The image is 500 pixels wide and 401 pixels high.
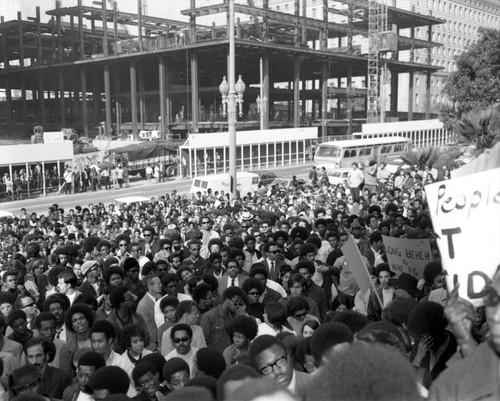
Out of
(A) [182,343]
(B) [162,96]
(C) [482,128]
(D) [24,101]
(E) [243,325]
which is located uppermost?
(D) [24,101]

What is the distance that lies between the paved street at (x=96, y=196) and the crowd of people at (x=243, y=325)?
15.3 meters

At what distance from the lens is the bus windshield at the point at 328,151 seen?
34.8 metres

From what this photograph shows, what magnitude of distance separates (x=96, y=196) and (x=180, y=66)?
99.8ft

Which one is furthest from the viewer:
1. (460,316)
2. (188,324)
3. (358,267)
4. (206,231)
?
(206,231)

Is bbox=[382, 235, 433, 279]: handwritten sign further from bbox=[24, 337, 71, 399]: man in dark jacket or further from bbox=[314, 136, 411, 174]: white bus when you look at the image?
bbox=[314, 136, 411, 174]: white bus

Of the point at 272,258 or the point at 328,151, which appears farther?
the point at 328,151

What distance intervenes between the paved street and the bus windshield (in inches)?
66.1

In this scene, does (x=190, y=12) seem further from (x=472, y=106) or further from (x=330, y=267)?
(x=330, y=267)

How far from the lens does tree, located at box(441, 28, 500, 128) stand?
22.2 meters

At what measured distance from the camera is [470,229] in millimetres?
3195

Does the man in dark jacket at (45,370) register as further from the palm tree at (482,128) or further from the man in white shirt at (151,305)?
the palm tree at (482,128)

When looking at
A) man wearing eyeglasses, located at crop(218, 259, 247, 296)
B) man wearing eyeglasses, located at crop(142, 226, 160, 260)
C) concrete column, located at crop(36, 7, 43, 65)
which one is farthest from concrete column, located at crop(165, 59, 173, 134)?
man wearing eyeglasses, located at crop(218, 259, 247, 296)

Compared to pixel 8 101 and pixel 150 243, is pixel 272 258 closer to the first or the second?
pixel 150 243

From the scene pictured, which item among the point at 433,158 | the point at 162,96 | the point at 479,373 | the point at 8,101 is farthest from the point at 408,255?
the point at 8,101
